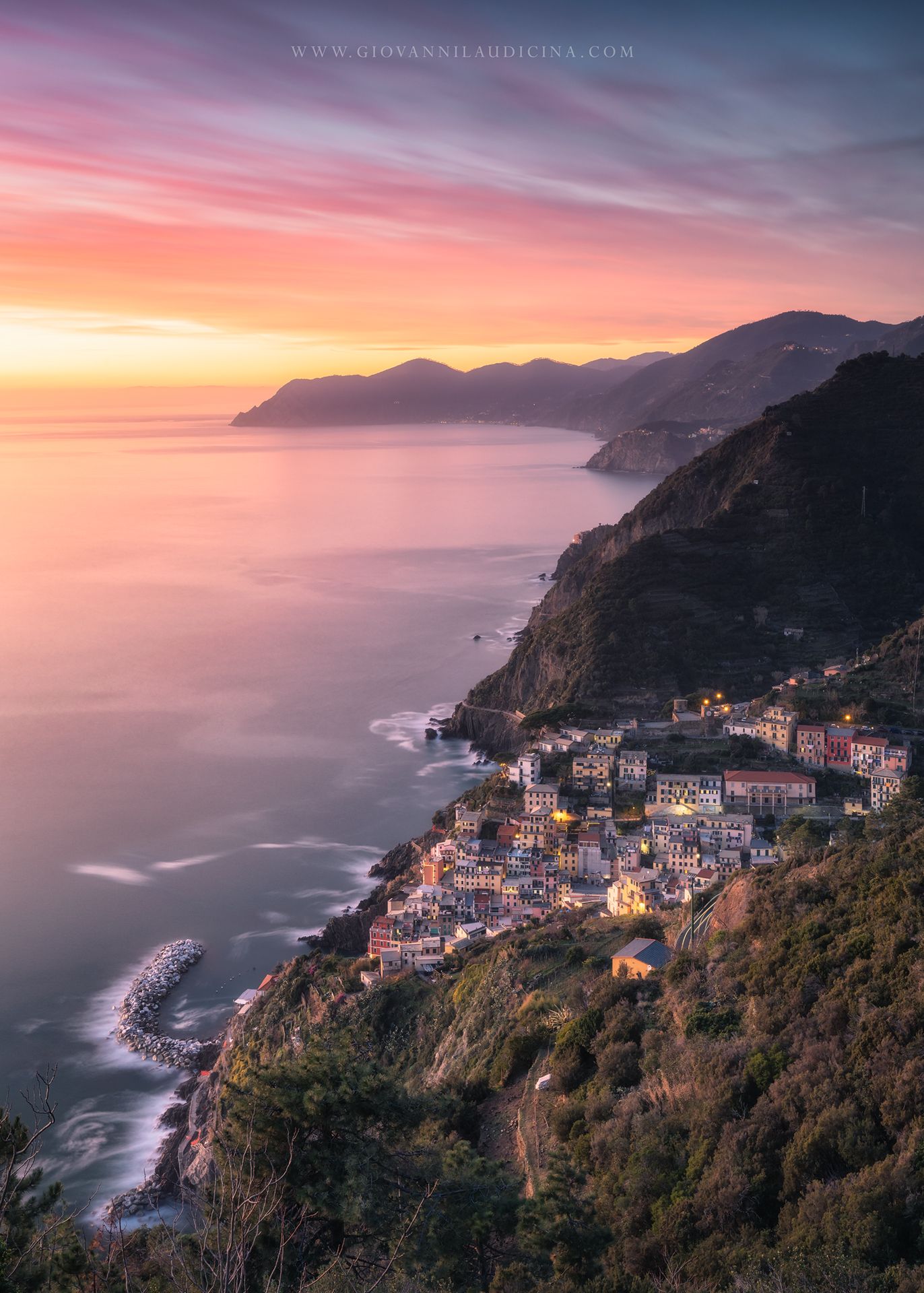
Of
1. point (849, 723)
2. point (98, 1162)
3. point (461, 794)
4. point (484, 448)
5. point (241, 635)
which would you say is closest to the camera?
point (98, 1162)

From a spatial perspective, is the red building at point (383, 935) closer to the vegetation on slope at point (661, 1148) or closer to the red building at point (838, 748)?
the vegetation on slope at point (661, 1148)

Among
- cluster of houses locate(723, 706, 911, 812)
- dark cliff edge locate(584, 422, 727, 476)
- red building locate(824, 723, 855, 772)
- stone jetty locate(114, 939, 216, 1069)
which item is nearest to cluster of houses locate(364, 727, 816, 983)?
cluster of houses locate(723, 706, 911, 812)

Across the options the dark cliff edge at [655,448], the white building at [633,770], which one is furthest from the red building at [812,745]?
Result: the dark cliff edge at [655,448]

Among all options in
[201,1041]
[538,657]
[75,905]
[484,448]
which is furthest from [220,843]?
[484,448]

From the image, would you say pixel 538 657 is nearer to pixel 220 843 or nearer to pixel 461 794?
pixel 461 794

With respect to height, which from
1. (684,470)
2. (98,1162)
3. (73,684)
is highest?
(684,470)

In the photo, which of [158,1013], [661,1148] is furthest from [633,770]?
[661,1148]
